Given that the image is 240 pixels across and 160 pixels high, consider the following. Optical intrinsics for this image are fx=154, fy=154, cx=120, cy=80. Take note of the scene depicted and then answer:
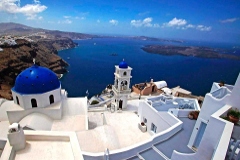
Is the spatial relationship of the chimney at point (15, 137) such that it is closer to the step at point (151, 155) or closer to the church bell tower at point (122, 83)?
the step at point (151, 155)

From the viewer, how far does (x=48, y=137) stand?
7.19 m

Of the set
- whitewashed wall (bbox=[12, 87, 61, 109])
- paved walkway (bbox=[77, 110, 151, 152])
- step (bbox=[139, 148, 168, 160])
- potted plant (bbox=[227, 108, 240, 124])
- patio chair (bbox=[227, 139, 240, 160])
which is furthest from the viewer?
whitewashed wall (bbox=[12, 87, 61, 109])

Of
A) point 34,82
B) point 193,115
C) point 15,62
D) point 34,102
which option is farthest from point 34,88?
point 15,62

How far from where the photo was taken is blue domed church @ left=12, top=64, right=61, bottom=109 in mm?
14930

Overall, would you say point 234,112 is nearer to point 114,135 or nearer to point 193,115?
A: point 193,115

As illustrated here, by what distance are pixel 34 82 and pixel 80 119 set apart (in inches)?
229

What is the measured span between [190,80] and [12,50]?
77.7 m

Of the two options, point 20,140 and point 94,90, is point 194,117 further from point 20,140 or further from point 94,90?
point 94,90

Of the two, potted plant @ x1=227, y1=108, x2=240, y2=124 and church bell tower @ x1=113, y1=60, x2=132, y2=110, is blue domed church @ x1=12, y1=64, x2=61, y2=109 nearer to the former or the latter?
church bell tower @ x1=113, y1=60, x2=132, y2=110

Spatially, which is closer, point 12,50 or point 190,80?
point 12,50

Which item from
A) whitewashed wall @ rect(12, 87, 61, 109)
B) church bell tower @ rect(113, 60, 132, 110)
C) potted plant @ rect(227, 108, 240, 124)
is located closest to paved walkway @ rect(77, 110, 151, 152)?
church bell tower @ rect(113, 60, 132, 110)

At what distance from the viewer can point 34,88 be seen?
15.0 metres

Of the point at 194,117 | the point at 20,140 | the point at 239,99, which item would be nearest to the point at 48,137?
the point at 20,140

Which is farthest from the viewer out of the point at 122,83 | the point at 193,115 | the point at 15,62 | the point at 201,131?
the point at 15,62
